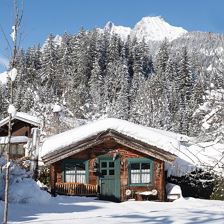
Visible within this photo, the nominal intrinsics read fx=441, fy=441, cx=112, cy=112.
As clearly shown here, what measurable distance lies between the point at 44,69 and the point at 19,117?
75308 millimetres

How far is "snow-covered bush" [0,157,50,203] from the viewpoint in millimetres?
16103

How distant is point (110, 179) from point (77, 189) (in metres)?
1.70

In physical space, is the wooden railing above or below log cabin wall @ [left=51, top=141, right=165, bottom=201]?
below

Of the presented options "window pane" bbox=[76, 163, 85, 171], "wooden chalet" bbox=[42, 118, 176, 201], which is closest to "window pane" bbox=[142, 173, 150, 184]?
"wooden chalet" bbox=[42, 118, 176, 201]

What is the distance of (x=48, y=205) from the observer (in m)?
16.5

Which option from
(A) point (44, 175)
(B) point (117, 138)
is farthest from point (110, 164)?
(A) point (44, 175)

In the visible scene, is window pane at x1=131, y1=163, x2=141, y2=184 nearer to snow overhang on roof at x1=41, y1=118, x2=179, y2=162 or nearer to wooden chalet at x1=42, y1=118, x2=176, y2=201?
wooden chalet at x1=42, y1=118, x2=176, y2=201

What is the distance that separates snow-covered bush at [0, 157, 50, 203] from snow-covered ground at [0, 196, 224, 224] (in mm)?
350

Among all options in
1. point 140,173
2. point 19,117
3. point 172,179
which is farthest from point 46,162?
point 19,117

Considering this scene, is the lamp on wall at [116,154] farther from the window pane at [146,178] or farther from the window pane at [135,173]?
the window pane at [146,178]

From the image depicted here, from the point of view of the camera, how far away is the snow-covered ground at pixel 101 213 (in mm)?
13414

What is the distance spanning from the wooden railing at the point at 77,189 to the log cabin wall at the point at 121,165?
299 millimetres

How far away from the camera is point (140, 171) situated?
72.6 ft

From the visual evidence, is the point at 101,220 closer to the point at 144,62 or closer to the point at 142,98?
the point at 142,98
